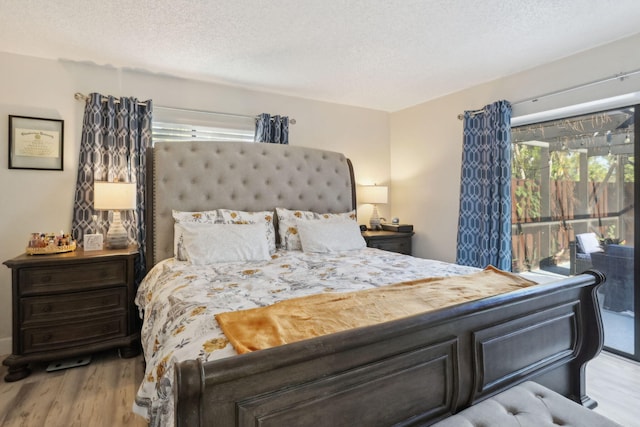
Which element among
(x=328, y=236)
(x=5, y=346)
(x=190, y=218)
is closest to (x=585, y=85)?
(x=328, y=236)

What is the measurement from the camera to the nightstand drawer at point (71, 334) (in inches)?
92.4

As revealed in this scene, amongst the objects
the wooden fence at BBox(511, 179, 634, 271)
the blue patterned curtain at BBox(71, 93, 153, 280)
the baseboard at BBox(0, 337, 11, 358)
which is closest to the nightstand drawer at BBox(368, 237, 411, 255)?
the wooden fence at BBox(511, 179, 634, 271)

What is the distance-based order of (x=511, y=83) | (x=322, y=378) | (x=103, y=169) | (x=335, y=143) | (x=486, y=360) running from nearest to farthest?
(x=322, y=378)
(x=486, y=360)
(x=103, y=169)
(x=511, y=83)
(x=335, y=143)

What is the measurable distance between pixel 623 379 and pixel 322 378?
2542 mm

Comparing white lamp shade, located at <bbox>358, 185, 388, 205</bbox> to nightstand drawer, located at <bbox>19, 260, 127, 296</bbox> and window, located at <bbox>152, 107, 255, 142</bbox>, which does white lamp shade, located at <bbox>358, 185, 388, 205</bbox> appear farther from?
nightstand drawer, located at <bbox>19, 260, 127, 296</bbox>

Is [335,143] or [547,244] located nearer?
[547,244]

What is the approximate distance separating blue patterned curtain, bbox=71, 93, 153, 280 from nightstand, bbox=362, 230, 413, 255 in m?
2.24

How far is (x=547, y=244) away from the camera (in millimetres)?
3193

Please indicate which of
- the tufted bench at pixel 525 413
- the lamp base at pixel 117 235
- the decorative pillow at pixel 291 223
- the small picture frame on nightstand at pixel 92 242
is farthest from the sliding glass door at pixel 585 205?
the small picture frame on nightstand at pixel 92 242

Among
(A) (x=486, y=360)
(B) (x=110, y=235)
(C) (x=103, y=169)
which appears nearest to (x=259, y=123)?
(C) (x=103, y=169)

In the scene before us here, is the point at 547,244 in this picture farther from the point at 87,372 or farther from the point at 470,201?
the point at 87,372

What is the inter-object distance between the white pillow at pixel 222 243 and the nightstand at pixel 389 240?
1354 millimetres

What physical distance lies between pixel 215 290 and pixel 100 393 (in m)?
1.22

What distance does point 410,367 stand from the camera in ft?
3.78
